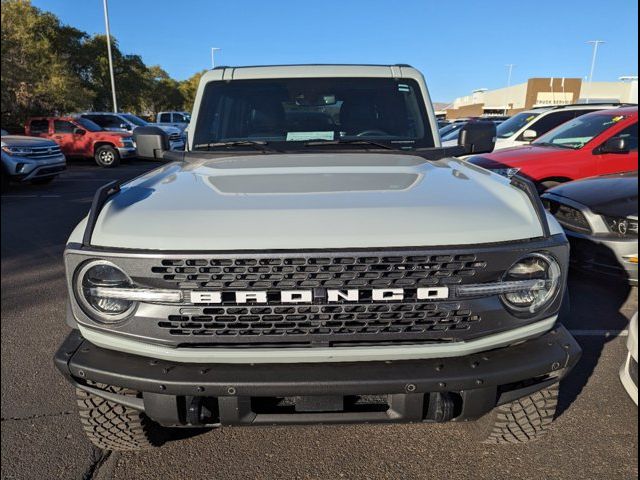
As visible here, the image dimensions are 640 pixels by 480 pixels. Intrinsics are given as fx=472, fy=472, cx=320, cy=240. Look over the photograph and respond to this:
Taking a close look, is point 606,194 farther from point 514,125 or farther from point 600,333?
point 514,125

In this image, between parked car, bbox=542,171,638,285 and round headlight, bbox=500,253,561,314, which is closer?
round headlight, bbox=500,253,561,314

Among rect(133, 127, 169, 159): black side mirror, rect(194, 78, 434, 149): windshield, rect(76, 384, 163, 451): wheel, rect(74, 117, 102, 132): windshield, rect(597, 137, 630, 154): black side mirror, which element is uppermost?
rect(194, 78, 434, 149): windshield

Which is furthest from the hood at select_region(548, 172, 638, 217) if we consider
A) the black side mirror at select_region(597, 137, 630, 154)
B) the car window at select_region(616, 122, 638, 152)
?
the car window at select_region(616, 122, 638, 152)

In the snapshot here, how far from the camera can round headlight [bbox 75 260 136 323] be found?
181cm

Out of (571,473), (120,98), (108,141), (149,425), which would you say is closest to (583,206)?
(571,473)

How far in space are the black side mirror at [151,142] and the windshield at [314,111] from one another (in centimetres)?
27

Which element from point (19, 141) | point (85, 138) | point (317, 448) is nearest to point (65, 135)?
point (85, 138)

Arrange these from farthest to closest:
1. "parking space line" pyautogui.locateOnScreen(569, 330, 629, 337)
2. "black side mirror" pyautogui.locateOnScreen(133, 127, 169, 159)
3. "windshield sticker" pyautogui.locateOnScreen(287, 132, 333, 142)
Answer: "parking space line" pyautogui.locateOnScreen(569, 330, 629, 337)
"black side mirror" pyautogui.locateOnScreen(133, 127, 169, 159)
"windshield sticker" pyautogui.locateOnScreen(287, 132, 333, 142)

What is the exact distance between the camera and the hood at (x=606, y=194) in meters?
3.67

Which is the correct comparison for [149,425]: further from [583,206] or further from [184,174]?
[583,206]

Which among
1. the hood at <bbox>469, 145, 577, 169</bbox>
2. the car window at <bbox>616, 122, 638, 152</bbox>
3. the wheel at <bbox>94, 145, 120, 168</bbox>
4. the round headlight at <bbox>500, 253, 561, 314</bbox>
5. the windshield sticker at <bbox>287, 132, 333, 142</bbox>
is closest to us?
the round headlight at <bbox>500, 253, 561, 314</bbox>

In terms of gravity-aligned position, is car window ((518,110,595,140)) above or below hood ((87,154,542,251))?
above

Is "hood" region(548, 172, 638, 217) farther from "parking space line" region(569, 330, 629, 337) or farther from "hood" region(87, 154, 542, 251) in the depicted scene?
"hood" region(87, 154, 542, 251)

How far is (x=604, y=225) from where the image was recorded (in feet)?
12.7
